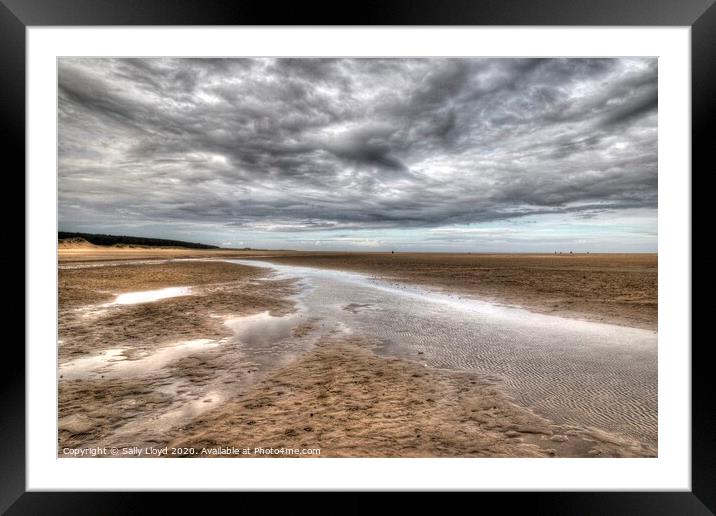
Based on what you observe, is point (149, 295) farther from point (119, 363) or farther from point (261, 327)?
point (119, 363)

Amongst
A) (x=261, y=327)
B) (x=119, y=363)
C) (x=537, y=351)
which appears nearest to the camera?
(x=119, y=363)

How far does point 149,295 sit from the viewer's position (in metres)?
10.7

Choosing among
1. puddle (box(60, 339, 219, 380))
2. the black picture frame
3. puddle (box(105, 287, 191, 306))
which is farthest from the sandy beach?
puddle (box(105, 287, 191, 306))

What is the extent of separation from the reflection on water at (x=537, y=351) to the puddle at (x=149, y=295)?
522 centimetres

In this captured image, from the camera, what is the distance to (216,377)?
400cm

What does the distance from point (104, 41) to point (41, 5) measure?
1.19 feet

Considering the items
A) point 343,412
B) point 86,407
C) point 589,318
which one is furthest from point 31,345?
point 589,318

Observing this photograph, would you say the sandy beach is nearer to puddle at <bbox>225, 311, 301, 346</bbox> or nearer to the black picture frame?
puddle at <bbox>225, 311, 301, 346</bbox>

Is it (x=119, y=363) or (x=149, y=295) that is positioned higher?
(x=149, y=295)

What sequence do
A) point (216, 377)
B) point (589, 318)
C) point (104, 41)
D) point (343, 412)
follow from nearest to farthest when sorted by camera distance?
point (104, 41)
point (343, 412)
point (216, 377)
point (589, 318)

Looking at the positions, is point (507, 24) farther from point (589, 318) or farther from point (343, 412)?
point (589, 318)

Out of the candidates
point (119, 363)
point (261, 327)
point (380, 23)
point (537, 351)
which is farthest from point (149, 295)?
point (537, 351)

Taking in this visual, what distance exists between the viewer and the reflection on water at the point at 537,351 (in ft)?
10.7

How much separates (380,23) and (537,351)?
17.7 feet
